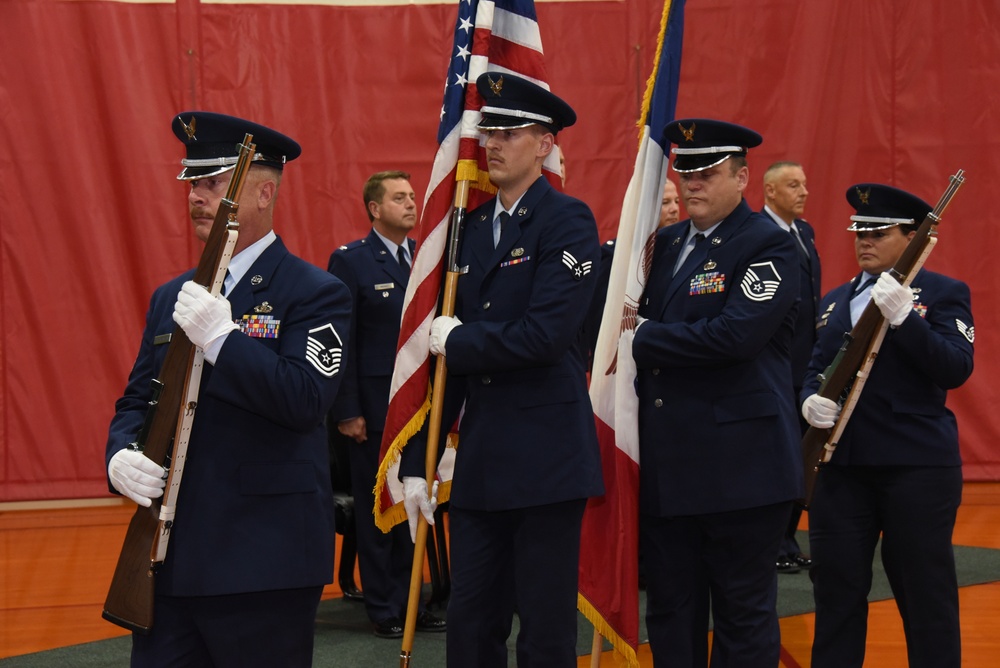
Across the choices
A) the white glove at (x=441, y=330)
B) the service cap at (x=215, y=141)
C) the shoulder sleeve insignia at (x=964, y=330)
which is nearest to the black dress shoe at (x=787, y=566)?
the shoulder sleeve insignia at (x=964, y=330)

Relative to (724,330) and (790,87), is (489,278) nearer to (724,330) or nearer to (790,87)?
(724,330)

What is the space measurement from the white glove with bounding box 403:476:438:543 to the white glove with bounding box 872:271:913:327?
1288 mm

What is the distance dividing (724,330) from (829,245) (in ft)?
14.5

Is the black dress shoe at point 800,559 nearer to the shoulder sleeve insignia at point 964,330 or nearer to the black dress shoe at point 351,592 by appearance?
the black dress shoe at point 351,592

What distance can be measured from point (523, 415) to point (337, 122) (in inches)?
179

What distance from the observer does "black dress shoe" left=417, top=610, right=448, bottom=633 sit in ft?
14.2

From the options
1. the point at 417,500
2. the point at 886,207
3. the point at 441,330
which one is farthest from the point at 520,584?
the point at 886,207

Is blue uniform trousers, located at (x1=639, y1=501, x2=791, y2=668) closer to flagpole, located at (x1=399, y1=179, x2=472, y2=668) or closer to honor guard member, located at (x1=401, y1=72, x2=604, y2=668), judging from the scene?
honor guard member, located at (x1=401, y1=72, x2=604, y2=668)

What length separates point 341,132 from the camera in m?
6.92

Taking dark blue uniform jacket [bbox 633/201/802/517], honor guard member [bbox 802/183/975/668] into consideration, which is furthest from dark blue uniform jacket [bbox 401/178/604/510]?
honor guard member [bbox 802/183/975/668]

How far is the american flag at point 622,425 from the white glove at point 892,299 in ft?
2.04

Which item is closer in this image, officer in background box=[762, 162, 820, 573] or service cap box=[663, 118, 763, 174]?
service cap box=[663, 118, 763, 174]

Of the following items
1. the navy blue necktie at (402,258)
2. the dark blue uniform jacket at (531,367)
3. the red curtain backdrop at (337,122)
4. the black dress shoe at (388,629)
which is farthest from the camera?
the red curtain backdrop at (337,122)

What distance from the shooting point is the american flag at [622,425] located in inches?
124
